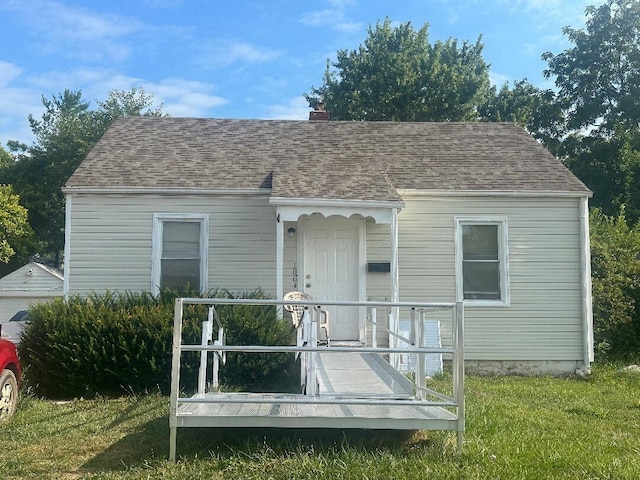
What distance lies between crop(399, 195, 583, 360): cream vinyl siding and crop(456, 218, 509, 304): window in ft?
0.43

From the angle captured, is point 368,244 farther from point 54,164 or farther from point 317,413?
point 54,164

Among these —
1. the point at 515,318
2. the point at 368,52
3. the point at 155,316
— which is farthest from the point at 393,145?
the point at 368,52

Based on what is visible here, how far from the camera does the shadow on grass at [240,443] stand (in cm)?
518

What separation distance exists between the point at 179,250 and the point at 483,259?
5.67m

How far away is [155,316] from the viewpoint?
8680mm

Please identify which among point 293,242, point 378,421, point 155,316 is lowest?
point 378,421

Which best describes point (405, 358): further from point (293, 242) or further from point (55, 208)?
point (55, 208)

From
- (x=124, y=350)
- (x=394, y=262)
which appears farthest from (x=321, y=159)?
(x=124, y=350)

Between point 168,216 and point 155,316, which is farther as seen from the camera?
point 168,216

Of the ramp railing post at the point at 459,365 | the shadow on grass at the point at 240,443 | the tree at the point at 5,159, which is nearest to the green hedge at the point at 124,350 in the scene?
the shadow on grass at the point at 240,443

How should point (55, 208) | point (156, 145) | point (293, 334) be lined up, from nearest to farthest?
point (293, 334), point (156, 145), point (55, 208)

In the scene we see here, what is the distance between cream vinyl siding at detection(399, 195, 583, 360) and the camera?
1117 centimetres

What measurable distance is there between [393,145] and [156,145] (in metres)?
4.96

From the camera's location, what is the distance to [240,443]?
5.53 meters
